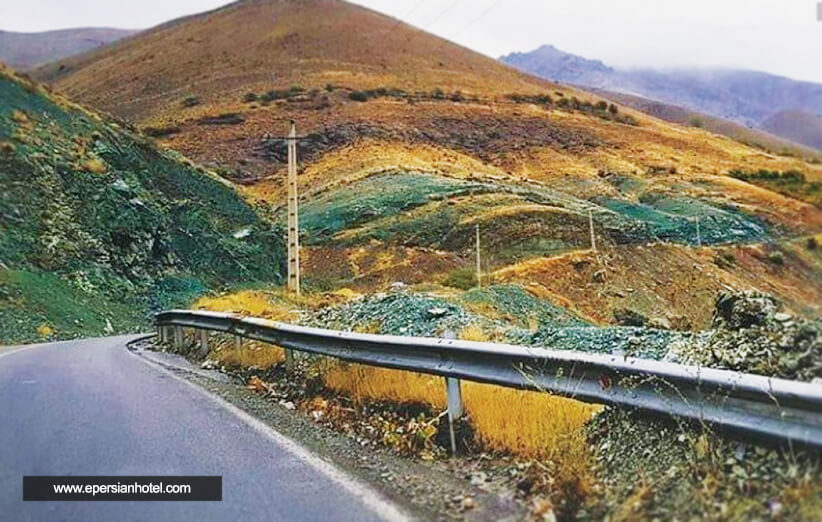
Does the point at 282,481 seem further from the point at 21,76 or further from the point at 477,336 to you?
the point at 21,76

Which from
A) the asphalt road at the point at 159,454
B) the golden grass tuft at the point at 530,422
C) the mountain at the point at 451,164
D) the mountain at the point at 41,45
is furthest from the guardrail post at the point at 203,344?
the mountain at the point at 41,45

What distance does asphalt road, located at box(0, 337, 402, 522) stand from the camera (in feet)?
16.0

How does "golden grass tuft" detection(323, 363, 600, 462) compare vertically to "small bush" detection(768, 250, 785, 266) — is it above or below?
below

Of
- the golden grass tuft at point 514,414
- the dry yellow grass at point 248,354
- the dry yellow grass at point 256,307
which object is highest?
the golden grass tuft at point 514,414

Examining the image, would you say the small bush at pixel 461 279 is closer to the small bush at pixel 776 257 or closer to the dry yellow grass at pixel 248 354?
the dry yellow grass at pixel 248 354

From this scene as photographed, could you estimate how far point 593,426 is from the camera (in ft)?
18.6

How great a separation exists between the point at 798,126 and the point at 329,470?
14.2 feet

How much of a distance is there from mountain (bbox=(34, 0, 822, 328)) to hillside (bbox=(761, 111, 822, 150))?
0.24m

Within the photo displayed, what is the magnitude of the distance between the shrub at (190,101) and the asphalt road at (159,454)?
7948cm

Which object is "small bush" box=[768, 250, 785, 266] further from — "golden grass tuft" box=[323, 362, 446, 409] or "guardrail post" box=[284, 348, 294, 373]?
"guardrail post" box=[284, 348, 294, 373]

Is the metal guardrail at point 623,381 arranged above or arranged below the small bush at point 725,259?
below

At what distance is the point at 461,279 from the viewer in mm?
29703

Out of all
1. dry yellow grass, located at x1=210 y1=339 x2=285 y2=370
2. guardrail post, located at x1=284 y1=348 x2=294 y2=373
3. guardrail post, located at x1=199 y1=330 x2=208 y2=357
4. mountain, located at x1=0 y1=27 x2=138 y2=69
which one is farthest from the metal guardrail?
mountain, located at x1=0 y1=27 x2=138 y2=69

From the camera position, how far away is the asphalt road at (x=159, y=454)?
16.0 ft
